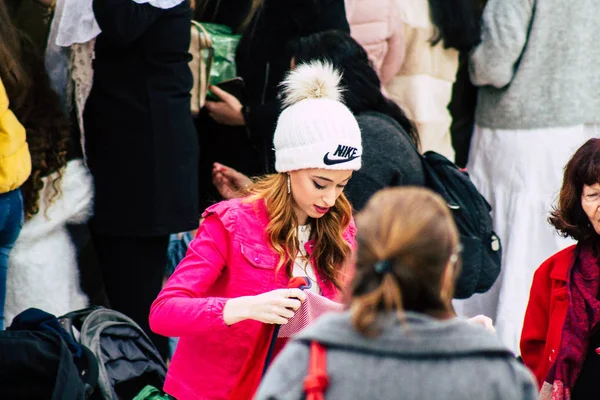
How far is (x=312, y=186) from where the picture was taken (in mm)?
3334

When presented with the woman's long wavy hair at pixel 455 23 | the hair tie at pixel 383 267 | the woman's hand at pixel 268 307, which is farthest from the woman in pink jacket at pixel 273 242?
the woman's long wavy hair at pixel 455 23

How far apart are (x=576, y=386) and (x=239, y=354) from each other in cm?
113

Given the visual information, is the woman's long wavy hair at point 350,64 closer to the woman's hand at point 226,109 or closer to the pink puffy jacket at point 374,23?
the woman's hand at point 226,109

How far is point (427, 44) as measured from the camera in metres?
5.32

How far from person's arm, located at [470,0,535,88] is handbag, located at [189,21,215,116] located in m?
1.46

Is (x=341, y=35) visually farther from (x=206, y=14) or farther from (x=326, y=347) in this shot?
(x=326, y=347)

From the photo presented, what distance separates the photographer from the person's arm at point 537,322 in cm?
369

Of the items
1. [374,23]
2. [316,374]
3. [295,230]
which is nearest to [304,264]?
[295,230]

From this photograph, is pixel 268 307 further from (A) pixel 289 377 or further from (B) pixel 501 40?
(B) pixel 501 40

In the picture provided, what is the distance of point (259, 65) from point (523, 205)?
1574mm

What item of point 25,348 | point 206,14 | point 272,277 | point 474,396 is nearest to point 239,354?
point 272,277

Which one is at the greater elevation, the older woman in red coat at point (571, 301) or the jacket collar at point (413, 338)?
the jacket collar at point (413, 338)

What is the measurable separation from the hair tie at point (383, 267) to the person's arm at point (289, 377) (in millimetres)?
240

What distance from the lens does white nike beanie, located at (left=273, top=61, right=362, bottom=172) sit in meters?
3.34
